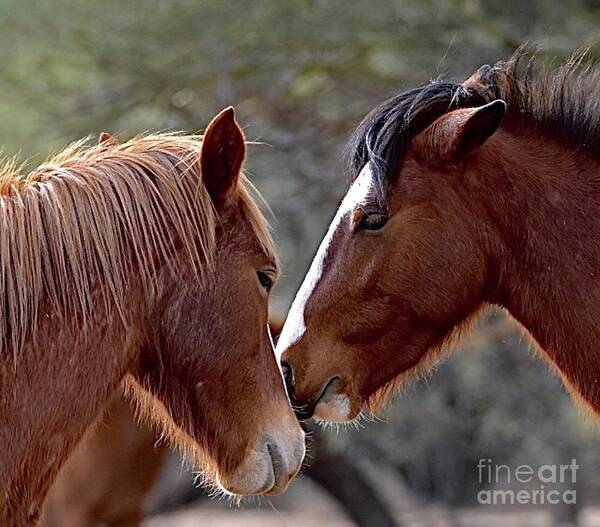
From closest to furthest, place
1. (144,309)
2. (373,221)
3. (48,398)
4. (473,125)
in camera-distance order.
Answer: (48,398) → (144,309) → (473,125) → (373,221)

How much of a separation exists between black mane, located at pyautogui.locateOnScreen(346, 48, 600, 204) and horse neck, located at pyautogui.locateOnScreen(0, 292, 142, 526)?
4.03ft

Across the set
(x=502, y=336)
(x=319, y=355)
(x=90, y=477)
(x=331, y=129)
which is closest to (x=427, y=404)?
(x=502, y=336)

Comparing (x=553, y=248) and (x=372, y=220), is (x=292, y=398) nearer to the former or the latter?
(x=372, y=220)

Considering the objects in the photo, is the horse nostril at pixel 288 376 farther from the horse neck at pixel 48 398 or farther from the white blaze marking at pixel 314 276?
the horse neck at pixel 48 398

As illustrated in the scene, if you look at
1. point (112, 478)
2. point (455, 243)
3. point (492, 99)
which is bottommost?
point (112, 478)

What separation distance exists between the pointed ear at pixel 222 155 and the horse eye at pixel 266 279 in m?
0.21

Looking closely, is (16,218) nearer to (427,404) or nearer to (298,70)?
(298,70)

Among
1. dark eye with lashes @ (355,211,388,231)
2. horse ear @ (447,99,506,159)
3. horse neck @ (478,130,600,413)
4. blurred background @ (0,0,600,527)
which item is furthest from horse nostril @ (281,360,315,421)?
blurred background @ (0,0,600,527)

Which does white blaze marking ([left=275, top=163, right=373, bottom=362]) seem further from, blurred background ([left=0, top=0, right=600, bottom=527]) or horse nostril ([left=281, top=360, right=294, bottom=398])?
blurred background ([left=0, top=0, right=600, bottom=527])

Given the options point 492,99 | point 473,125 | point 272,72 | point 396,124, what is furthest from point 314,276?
point 272,72

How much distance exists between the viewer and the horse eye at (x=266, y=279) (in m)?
3.07

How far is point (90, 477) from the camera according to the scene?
7023 millimetres

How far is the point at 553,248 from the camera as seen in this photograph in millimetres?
3639

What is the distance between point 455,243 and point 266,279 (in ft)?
2.76
